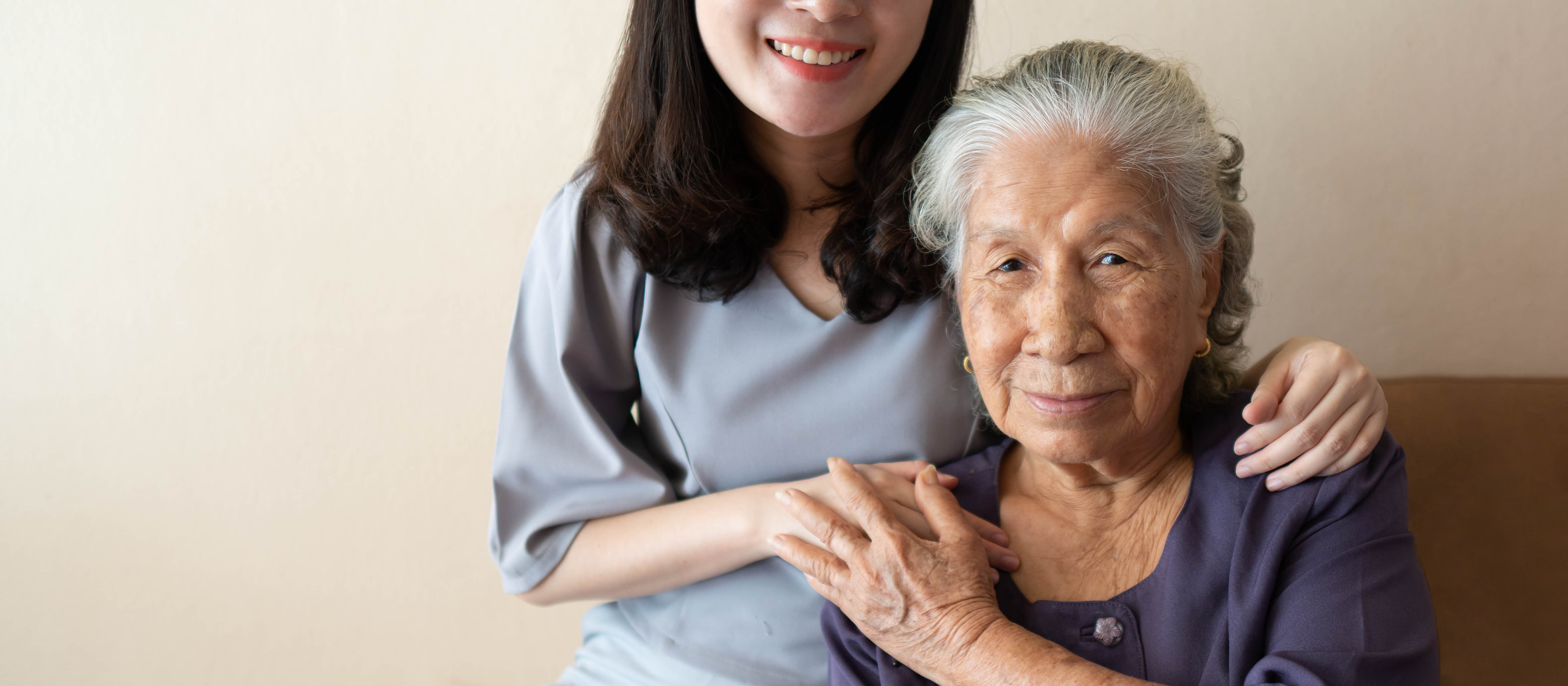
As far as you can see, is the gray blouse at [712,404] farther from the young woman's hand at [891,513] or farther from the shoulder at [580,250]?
the young woman's hand at [891,513]

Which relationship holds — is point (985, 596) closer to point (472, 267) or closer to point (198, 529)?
point (472, 267)

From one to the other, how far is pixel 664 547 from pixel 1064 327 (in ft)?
2.31

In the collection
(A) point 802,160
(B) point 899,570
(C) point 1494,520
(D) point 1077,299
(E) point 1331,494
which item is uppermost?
(A) point 802,160

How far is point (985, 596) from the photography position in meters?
1.33

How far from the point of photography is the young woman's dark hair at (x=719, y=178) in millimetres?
1546

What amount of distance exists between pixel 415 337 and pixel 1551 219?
2.28 metres

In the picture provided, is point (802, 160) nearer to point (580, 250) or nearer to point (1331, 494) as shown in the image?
point (580, 250)

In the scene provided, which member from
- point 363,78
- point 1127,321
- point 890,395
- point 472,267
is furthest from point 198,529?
point 1127,321

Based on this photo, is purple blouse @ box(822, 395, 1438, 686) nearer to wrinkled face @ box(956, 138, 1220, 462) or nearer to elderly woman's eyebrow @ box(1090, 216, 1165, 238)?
wrinkled face @ box(956, 138, 1220, 462)

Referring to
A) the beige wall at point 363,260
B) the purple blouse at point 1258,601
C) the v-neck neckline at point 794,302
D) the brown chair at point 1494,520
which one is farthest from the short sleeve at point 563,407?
the brown chair at point 1494,520

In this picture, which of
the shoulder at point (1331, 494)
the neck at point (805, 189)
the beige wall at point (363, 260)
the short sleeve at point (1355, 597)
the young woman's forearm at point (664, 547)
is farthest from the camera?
the beige wall at point (363, 260)

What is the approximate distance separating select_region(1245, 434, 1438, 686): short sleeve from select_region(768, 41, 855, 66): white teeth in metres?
0.88

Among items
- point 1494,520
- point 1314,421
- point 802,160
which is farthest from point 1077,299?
point 1494,520

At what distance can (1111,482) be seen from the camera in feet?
4.87
